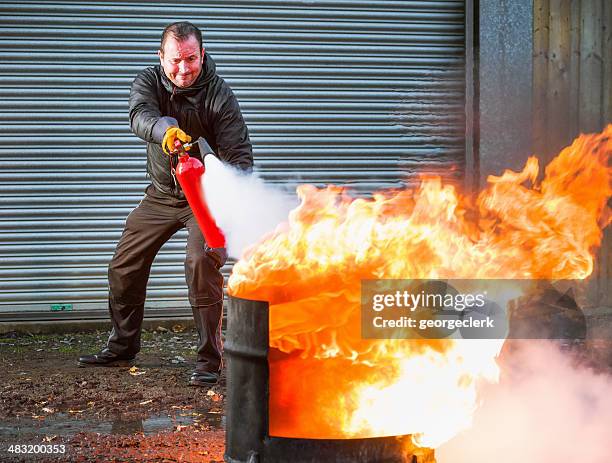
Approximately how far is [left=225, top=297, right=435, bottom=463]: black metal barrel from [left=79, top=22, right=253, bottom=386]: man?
6.67 feet

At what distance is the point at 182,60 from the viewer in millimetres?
5996

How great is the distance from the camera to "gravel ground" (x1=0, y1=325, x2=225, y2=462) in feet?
15.6

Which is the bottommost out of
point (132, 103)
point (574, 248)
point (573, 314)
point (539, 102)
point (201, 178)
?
point (573, 314)

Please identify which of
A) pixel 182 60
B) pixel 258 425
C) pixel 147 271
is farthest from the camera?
pixel 147 271

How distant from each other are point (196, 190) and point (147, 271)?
1504 millimetres

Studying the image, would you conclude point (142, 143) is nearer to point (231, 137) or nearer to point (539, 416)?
point (231, 137)

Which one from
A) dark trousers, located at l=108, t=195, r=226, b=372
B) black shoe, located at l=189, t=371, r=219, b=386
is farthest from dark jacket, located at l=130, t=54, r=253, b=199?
black shoe, located at l=189, t=371, r=219, b=386

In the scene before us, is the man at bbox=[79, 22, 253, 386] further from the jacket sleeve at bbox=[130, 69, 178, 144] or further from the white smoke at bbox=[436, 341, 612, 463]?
the white smoke at bbox=[436, 341, 612, 463]

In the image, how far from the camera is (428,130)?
9008mm

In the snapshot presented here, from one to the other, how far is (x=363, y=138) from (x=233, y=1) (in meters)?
1.97

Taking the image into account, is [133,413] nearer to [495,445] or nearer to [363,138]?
[495,445]

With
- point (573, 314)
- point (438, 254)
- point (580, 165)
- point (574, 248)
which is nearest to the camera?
point (438, 254)


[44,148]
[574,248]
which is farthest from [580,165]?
[44,148]

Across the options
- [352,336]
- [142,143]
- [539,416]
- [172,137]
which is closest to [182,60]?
[172,137]
